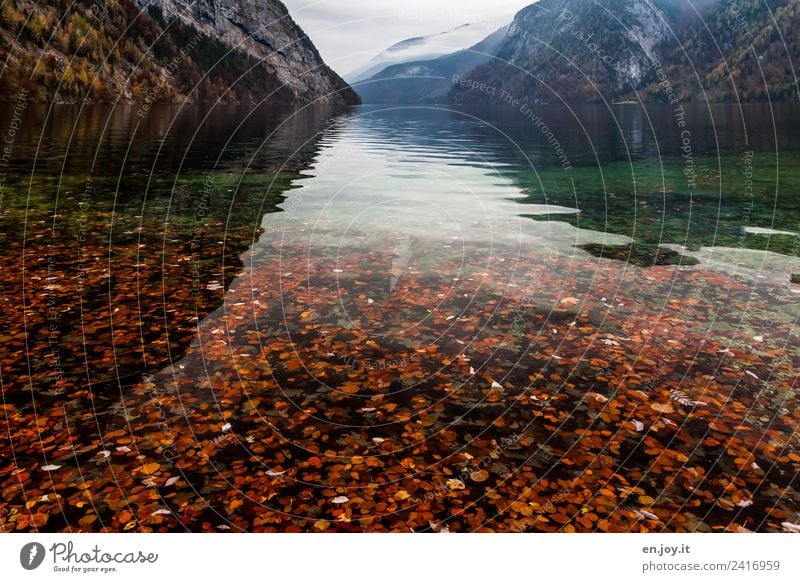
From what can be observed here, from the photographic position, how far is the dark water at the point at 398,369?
24.2 ft

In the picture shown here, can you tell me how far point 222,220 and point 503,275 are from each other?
12.5 metres

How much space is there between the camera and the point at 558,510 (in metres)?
7.22

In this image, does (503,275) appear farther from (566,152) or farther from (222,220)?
(566,152)

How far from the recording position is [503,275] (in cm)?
1636

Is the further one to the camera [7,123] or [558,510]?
[7,123]

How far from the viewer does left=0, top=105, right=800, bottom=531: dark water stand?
7.38 metres

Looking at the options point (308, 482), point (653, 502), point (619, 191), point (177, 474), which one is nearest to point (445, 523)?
point (308, 482)

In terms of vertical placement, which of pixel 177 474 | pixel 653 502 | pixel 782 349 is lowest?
pixel 177 474

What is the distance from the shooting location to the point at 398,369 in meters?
10.9

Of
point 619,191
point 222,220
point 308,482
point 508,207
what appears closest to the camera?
point 308,482

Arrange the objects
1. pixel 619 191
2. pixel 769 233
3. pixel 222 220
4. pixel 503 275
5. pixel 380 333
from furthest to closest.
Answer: pixel 619 191 → pixel 222 220 → pixel 769 233 → pixel 503 275 → pixel 380 333

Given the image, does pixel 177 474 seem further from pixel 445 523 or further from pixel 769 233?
pixel 769 233

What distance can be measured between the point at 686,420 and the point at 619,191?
25.5 meters

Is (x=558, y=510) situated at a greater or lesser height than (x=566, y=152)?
lesser
